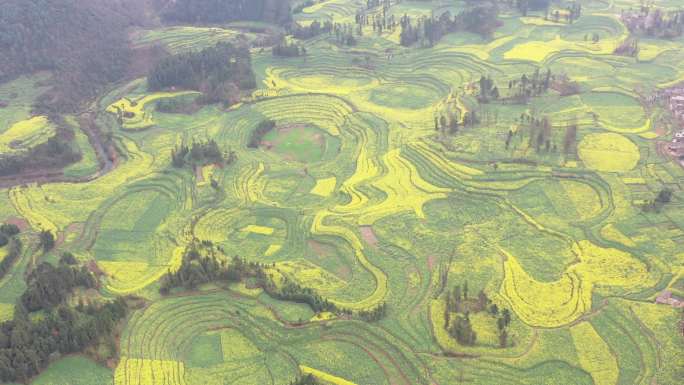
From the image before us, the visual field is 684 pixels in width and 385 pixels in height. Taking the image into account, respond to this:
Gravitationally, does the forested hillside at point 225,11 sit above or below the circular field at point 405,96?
above

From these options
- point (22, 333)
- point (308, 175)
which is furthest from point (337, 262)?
point (22, 333)

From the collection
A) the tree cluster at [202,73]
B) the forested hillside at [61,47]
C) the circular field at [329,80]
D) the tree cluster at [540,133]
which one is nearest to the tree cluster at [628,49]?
the tree cluster at [540,133]

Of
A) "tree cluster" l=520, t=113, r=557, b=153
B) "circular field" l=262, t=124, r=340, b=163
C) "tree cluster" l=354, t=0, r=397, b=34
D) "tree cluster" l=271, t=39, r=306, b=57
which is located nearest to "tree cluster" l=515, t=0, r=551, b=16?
"tree cluster" l=354, t=0, r=397, b=34

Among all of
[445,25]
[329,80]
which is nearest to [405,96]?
[329,80]

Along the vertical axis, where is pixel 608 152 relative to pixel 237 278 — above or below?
above

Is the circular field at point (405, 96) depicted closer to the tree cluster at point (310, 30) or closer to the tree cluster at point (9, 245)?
the tree cluster at point (310, 30)

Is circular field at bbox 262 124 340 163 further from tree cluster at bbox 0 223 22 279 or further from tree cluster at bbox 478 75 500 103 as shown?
tree cluster at bbox 0 223 22 279

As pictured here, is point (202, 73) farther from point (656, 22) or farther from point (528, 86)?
point (656, 22)
